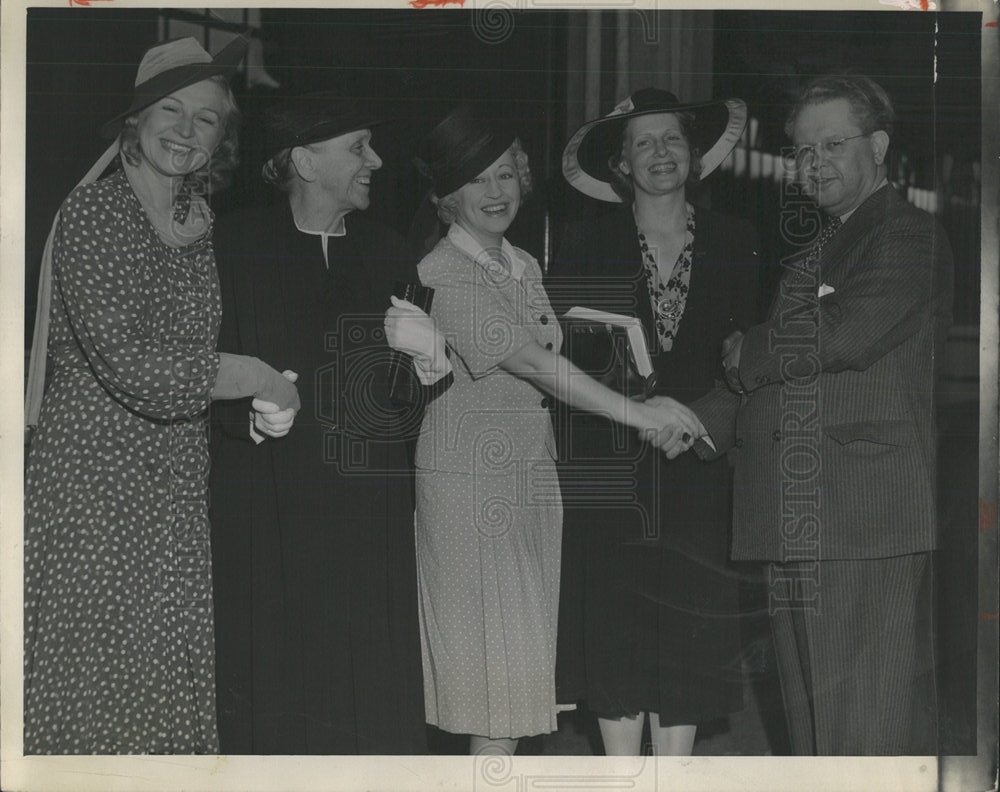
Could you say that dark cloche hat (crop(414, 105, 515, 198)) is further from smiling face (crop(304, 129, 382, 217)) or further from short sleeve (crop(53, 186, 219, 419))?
short sleeve (crop(53, 186, 219, 419))

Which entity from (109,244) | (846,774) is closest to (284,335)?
(109,244)

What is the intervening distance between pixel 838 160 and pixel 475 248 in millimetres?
1137

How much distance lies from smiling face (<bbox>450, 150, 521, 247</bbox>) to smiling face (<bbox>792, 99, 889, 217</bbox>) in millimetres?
874

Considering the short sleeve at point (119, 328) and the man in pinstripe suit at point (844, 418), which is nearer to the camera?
the short sleeve at point (119, 328)

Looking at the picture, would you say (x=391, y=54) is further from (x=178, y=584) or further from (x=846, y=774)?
(x=846, y=774)

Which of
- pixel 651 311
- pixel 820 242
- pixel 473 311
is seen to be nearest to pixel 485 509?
pixel 473 311

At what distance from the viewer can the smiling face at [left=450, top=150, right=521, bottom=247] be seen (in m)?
3.60

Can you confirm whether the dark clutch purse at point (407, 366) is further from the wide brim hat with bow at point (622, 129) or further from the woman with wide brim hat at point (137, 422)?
the wide brim hat with bow at point (622, 129)

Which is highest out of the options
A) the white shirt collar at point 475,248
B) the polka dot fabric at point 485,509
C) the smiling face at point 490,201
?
the smiling face at point 490,201

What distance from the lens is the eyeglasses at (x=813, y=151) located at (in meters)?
3.64

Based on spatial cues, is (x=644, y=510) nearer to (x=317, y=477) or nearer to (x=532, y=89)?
(x=317, y=477)

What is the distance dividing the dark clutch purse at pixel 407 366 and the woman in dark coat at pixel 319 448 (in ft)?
0.08

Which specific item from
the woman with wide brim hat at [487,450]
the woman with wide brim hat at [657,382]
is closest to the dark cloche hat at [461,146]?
the woman with wide brim hat at [487,450]

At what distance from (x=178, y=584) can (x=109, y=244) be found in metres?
1.03
